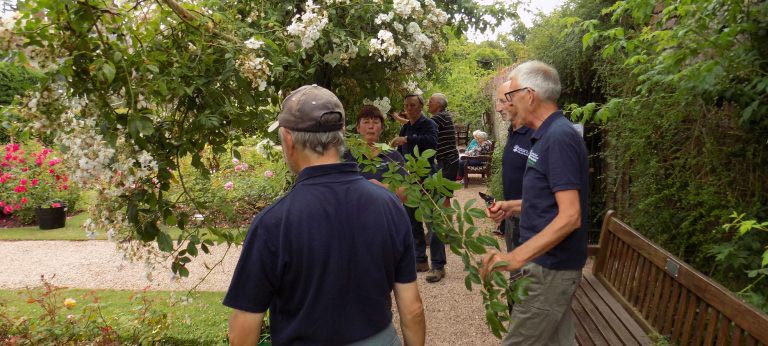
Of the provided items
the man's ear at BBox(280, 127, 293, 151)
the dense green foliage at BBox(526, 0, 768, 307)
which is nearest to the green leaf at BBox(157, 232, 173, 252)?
the man's ear at BBox(280, 127, 293, 151)

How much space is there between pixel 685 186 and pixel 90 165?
3696 mm

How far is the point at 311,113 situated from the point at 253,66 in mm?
738

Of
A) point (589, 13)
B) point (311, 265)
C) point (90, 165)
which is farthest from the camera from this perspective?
point (589, 13)

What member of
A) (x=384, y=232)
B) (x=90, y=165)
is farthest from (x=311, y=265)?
(x=90, y=165)

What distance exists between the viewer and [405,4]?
3.29 m

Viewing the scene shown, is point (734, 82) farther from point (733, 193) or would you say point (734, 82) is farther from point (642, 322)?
A: point (642, 322)

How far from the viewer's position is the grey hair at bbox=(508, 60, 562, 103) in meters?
2.41

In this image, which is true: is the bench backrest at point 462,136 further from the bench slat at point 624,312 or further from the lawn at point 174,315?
the bench slat at point 624,312

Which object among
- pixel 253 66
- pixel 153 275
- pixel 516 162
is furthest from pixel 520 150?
pixel 153 275

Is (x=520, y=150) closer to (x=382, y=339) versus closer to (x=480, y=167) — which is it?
(x=382, y=339)

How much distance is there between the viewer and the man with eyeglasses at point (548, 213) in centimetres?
220

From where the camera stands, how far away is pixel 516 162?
3436 millimetres

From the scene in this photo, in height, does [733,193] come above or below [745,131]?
below

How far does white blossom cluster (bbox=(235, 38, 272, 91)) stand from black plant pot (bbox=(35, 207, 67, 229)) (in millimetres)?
8335
